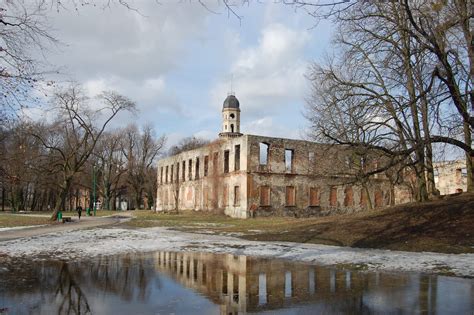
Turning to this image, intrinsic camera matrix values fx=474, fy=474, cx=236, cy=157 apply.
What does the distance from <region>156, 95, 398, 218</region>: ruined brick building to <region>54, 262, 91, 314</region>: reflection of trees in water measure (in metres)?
31.5

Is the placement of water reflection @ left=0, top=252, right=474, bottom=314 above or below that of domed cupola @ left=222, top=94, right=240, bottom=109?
below

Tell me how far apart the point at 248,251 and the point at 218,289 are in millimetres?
6928

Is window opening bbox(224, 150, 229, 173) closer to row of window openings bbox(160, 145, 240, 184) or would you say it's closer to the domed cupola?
row of window openings bbox(160, 145, 240, 184)

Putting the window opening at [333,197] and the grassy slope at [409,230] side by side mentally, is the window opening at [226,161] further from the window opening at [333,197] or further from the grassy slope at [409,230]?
the grassy slope at [409,230]

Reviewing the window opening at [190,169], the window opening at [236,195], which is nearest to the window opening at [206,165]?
the window opening at [190,169]

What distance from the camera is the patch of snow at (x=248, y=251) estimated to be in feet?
40.5

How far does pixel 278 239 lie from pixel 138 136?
64.5 meters

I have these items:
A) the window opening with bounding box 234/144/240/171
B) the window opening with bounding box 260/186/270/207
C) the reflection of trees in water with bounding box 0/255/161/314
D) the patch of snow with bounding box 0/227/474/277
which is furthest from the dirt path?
the window opening with bounding box 234/144/240/171

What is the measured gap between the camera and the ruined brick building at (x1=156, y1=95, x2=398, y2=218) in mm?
46281

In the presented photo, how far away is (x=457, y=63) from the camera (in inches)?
568

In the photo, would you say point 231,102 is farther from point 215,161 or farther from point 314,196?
point 314,196

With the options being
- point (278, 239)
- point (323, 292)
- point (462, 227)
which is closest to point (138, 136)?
point (278, 239)

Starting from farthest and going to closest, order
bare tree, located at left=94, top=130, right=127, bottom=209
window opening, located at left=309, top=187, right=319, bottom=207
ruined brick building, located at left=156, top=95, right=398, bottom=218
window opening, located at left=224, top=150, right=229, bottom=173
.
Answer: bare tree, located at left=94, top=130, right=127, bottom=209 < window opening, located at left=224, top=150, right=229, bottom=173 < window opening, located at left=309, top=187, right=319, bottom=207 < ruined brick building, located at left=156, top=95, right=398, bottom=218

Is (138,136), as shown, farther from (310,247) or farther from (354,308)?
(354,308)
